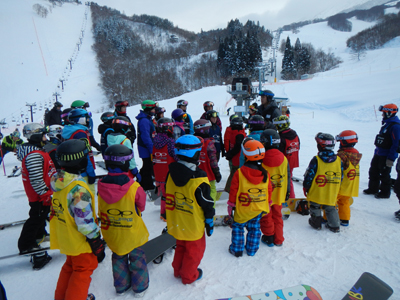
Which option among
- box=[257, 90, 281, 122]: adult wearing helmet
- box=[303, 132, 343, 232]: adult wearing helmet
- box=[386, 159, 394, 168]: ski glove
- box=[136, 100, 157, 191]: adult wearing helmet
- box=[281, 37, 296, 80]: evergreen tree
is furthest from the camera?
box=[281, 37, 296, 80]: evergreen tree

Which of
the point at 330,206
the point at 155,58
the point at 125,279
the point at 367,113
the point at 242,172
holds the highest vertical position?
the point at 155,58

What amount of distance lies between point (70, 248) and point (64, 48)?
66.2 m

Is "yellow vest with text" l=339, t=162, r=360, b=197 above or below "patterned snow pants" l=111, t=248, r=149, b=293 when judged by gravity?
above

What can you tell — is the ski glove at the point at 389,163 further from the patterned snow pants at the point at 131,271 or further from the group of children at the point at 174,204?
the patterned snow pants at the point at 131,271

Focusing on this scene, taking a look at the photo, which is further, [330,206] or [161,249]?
[330,206]

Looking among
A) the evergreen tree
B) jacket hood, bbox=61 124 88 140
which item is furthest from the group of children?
the evergreen tree

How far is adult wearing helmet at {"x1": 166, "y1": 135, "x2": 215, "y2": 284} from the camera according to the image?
2.28 metres

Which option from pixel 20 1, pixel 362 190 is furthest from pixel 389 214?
pixel 20 1

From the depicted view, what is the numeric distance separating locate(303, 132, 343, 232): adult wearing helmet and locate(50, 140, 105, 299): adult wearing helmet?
2881 mm

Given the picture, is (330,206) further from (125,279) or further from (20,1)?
(20,1)

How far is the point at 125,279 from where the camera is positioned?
2.32 m

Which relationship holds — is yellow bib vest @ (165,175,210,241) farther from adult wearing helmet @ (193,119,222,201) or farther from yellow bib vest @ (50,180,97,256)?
adult wearing helmet @ (193,119,222,201)

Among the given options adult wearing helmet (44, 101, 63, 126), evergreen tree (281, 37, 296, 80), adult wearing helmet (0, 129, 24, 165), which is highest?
evergreen tree (281, 37, 296, 80)

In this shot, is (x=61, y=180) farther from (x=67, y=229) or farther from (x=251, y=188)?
(x=251, y=188)
